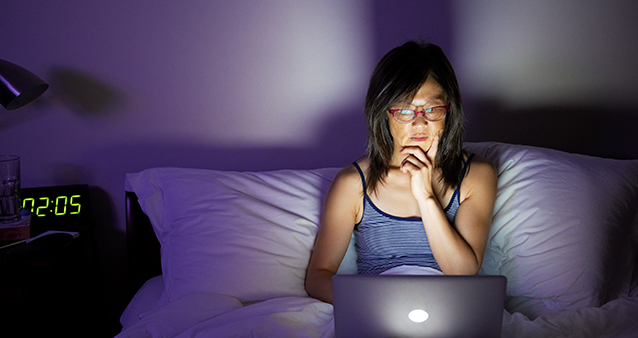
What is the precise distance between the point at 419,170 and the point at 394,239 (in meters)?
0.21

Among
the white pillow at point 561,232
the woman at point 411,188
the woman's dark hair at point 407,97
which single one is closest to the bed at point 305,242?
the white pillow at point 561,232

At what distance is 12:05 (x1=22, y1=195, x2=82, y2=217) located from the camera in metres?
1.71

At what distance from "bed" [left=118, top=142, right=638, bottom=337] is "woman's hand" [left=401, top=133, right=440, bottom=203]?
28 cm

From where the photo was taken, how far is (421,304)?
858 mm

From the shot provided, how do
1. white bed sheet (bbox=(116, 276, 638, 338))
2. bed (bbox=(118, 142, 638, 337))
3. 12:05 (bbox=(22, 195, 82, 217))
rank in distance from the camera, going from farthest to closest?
12:05 (bbox=(22, 195, 82, 217)), bed (bbox=(118, 142, 638, 337)), white bed sheet (bbox=(116, 276, 638, 338))

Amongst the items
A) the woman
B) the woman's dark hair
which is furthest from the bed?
the woman's dark hair

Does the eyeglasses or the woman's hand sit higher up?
the eyeglasses

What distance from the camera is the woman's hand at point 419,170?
1351mm

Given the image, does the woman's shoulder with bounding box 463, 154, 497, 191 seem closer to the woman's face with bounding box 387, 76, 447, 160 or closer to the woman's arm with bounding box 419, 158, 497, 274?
the woman's arm with bounding box 419, 158, 497, 274

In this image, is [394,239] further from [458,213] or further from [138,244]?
[138,244]

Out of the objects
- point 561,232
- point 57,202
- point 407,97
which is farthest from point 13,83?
point 561,232

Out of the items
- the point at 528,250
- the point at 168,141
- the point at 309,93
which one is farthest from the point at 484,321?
the point at 168,141

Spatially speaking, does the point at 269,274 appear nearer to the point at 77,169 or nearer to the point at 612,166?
the point at 77,169

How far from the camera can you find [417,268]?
4.35 ft
